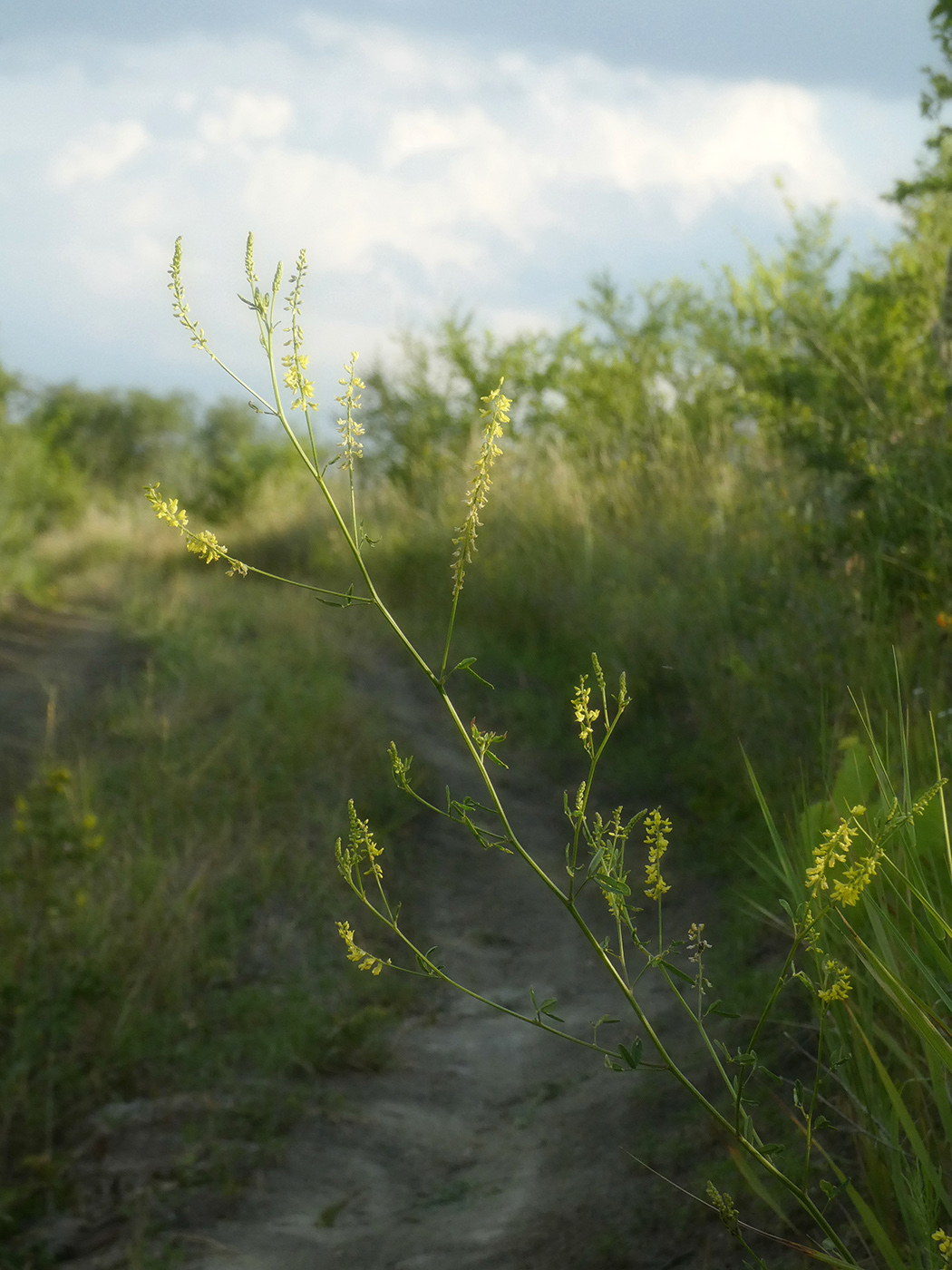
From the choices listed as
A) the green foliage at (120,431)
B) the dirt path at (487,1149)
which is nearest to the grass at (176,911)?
the dirt path at (487,1149)

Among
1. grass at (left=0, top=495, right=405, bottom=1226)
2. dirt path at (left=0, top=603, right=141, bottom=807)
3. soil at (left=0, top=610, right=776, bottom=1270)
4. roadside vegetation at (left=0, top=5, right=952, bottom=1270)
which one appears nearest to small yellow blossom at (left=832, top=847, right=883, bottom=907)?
roadside vegetation at (left=0, top=5, right=952, bottom=1270)

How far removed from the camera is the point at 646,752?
5.34 metres

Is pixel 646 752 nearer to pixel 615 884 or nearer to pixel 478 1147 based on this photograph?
pixel 478 1147

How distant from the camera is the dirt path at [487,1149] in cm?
235

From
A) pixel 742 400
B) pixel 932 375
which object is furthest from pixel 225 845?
pixel 742 400

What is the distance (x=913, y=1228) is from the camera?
5.03ft

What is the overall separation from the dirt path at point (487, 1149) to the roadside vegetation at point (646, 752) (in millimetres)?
233

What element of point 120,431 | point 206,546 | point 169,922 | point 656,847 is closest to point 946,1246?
point 656,847

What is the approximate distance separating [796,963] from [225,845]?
7.20 feet

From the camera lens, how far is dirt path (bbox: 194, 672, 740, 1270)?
2350 mm

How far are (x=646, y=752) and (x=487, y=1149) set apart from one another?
267cm

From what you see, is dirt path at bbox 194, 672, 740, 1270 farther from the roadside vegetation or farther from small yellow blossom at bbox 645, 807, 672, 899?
small yellow blossom at bbox 645, 807, 672, 899

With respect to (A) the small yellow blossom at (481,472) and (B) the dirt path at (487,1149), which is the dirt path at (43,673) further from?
(A) the small yellow blossom at (481,472)

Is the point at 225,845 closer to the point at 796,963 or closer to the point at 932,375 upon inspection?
the point at 796,963
